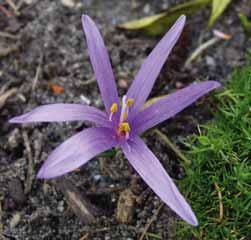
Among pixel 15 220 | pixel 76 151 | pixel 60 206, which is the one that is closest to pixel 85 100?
pixel 60 206

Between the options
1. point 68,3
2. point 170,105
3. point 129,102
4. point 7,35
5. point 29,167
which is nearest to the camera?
point 170,105

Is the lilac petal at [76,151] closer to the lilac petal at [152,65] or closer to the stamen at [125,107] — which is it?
the stamen at [125,107]

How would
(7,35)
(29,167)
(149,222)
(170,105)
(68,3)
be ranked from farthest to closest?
(68,3)
(7,35)
(29,167)
(149,222)
(170,105)

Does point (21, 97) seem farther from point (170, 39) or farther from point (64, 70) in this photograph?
point (170, 39)

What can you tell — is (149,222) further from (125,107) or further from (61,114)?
(61,114)

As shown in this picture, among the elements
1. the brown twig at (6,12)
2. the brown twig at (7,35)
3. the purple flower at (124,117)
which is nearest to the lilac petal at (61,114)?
the purple flower at (124,117)

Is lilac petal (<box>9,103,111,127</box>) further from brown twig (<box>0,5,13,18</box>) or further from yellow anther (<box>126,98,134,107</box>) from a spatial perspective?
brown twig (<box>0,5,13,18</box>)

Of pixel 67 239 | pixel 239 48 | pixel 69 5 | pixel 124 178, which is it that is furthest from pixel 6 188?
pixel 239 48
